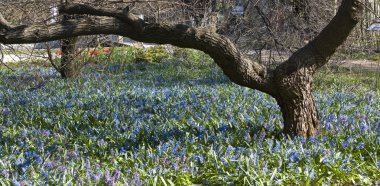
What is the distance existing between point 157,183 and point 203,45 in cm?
164

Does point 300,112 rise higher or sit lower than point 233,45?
lower

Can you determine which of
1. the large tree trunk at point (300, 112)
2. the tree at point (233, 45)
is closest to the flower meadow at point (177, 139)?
the large tree trunk at point (300, 112)

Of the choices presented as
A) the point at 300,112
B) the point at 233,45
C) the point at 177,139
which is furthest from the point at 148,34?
the point at 300,112

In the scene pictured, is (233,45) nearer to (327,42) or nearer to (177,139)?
(327,42)

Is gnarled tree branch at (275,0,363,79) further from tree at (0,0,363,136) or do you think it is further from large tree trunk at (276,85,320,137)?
large tree trunk at (276,85,320,137)

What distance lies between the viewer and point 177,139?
5.87m

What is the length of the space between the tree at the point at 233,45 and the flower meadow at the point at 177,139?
0.41 meters

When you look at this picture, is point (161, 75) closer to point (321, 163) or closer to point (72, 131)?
point (72, 131)

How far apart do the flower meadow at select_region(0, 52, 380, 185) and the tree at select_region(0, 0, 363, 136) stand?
405mm

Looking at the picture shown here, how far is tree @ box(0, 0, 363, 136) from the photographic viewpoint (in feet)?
16.3

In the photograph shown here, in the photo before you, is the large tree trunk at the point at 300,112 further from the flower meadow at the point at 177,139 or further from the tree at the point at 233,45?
the flower meadow at the point at 177,139

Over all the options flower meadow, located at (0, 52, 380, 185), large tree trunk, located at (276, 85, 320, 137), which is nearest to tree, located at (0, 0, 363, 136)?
large tree trunk, located at (276, 85, 320, 137)

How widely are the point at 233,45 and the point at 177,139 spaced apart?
1214 millimetres

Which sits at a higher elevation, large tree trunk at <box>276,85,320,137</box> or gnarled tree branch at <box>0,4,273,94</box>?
gnarled tree branch at <box>0,4,273,94</box>
